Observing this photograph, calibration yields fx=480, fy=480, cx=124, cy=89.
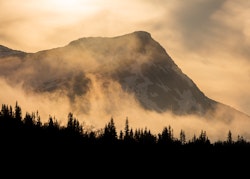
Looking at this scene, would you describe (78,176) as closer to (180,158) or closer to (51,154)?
(51,154)

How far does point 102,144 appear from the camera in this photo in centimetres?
15462

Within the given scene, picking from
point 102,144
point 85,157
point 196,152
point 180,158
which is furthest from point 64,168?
point 196,152

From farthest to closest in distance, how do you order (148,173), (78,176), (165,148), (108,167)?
(165,148), (148,173), (108,167), (78,176)

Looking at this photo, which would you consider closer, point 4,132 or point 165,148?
point 4,132

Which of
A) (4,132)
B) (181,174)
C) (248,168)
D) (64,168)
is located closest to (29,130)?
(4,132)

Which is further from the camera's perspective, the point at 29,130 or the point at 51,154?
the point at 29,130

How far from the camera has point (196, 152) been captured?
623 ft

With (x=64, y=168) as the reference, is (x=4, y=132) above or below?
above

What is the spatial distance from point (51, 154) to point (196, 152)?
77736mm

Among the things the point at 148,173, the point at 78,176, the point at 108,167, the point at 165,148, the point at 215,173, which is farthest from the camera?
the point at 165,148

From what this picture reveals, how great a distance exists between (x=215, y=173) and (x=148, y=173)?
29615 millimetres

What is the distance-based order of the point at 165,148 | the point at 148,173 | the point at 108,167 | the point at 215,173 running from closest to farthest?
the point at 108,167 → the point at 148,173 → the point at 215,173 → the point at 165,148

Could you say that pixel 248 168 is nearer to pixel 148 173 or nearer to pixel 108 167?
pixel 148 173

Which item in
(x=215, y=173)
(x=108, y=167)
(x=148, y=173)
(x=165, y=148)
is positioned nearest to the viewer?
(x=108, y=167)
